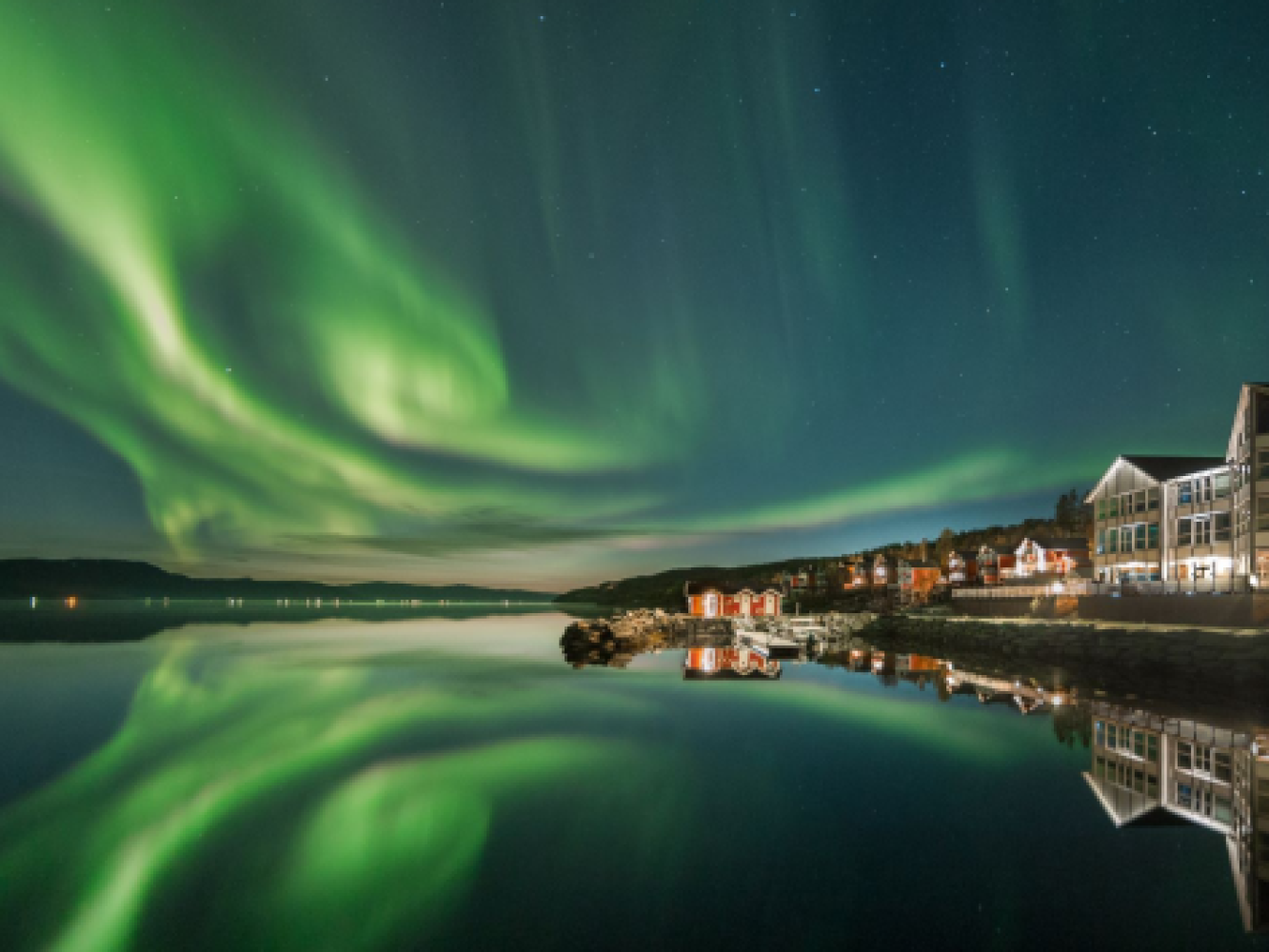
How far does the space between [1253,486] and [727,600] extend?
57120mm

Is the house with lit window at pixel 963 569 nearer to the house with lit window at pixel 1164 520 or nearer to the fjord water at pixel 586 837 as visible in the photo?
the house with lit window at pixel 1164 520

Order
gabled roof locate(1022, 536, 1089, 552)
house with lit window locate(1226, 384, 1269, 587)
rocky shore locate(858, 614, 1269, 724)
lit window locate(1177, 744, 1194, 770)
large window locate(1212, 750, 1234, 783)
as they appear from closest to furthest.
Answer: large window locate(1212, 750, 1234, 783)
lit window locate(1177, 744, 1194, 770)
rocky shore locate(858, 614, 1269, 724)
house with lit window locate(1226, 384, 1269, 587)
gabled roof locate(1022, 536, 1089, 552)

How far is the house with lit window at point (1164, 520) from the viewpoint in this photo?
46438mm

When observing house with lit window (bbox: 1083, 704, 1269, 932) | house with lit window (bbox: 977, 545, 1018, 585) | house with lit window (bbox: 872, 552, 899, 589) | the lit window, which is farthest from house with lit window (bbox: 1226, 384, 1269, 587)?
house with lit window (bbox: 872, 552, 899, 589)

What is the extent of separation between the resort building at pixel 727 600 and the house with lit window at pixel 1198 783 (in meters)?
66.6

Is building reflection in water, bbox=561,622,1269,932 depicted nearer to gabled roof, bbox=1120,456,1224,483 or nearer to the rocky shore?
the rocky shore

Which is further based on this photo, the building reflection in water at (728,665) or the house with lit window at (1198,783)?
the building reflection in water at (728,665)

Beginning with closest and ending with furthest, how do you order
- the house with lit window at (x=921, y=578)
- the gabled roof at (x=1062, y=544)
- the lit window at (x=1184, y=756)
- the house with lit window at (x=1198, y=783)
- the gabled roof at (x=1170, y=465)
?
the house with lit window at (x=1198, y=783), the lit window at (x=1184, y=756), the gabled roof at (x=1170, y=465), the gabled roof at (x=1062, y=544), the house with lit window at (x=921, y=578)

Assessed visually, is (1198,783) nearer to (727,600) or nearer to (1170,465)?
(1170,465)

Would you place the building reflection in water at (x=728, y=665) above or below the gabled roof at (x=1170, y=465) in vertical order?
below

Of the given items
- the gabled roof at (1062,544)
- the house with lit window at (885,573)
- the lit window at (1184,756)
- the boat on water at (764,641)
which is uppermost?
the gabled roof at (1062,544)

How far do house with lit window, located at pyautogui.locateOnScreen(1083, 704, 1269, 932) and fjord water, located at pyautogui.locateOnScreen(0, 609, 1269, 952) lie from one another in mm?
406

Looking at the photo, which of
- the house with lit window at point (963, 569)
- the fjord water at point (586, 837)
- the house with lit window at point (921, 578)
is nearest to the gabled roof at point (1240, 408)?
the fjord water at point (586, 837)

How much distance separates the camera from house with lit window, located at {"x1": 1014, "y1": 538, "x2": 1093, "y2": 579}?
81125 millimetres
